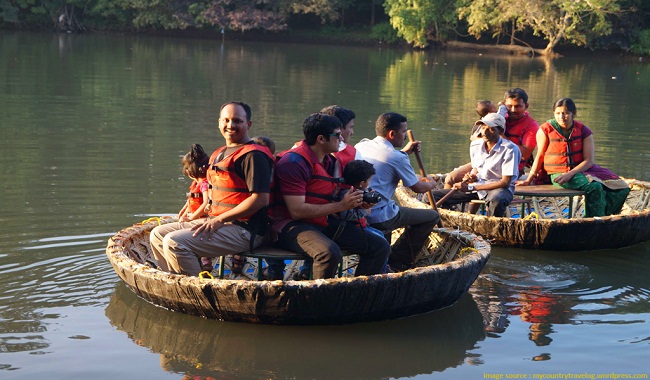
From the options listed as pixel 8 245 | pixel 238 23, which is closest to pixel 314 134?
pixel 8 245

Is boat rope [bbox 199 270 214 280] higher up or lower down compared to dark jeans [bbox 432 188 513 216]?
lower down

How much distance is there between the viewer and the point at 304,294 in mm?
5945

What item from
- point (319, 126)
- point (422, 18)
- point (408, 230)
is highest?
point (422, 18)

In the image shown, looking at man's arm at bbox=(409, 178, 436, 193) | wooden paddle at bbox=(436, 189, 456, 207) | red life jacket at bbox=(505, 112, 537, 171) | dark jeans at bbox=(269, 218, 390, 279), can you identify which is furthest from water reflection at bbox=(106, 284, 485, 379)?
red life jacket at bbox=(505, 112, 537, 171)

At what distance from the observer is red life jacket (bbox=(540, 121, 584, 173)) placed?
29.9 feet

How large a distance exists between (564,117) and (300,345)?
4.25 metres

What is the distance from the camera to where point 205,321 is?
6.32m

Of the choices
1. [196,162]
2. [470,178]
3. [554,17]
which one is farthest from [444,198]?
[554,17]

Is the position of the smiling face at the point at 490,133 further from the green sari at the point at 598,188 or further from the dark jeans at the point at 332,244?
the dark jeans at the point at 332,244

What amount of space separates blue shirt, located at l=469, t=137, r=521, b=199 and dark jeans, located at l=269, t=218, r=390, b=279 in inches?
92.8

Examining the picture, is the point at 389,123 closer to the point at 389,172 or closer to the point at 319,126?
the point at 389,172

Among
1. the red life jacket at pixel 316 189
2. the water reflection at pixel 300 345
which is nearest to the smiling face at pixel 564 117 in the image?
the water reflection at pixel 300 345

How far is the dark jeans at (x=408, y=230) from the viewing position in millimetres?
6988

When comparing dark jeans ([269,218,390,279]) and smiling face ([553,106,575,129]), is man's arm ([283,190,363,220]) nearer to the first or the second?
dark jeans ([269,218,390,279])
